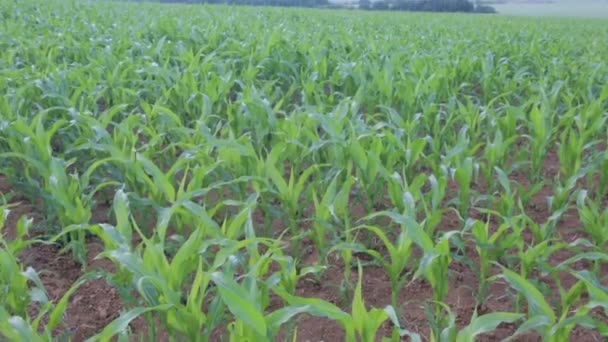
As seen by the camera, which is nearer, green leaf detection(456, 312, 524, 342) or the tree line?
green leaf detection(456, 312, 524, 342)

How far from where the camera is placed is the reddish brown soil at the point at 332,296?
2139 millimetres

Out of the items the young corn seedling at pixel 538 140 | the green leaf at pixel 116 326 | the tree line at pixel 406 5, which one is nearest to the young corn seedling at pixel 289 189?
the green leaf at pixel 116 326

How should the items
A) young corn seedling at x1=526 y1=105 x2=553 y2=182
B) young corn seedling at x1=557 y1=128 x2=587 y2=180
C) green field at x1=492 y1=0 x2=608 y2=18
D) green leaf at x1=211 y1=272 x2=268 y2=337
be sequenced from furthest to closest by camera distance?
1. green field at x1=492 y1=0 x2=608 y2=18
2. young corn seedling at x1=526 y1=105 x2=553 y2=182
3. young corn seedling at x1=557 y1=128 x2=587 y2=180
4. green leaf at x1=211 y1=272 x2=268 y2=337

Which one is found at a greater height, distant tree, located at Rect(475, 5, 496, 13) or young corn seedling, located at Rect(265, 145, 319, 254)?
young corn seedling, located at Rect(265, 145, 319, 254)

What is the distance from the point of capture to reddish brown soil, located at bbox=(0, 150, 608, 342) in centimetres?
214

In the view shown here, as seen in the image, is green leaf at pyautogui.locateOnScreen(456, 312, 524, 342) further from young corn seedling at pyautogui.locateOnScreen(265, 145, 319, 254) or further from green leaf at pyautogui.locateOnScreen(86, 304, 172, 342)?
young corn seedling at pyautogui.locateOnScreen(265, 145, 319, 254)

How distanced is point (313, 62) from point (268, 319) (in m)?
3.84

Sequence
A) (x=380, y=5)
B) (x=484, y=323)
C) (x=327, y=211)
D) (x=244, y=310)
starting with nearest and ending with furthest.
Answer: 1. (x=244, y=310)
2. (x=484, y=323)
3. (x=327, y=211)
4. (x=380, y=5)

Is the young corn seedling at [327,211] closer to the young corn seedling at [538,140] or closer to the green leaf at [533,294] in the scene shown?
the green leaf at [533,294]

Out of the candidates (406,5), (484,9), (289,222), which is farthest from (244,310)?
(484,9)

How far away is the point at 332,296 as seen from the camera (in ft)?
7.71

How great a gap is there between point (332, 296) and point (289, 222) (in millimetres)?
491

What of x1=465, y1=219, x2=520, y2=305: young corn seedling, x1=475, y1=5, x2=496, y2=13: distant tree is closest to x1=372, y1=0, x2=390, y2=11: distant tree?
x1=475, y1=5, x2=496, y2=13: distant tree

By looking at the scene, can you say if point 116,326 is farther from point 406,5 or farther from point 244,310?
point 406,5
